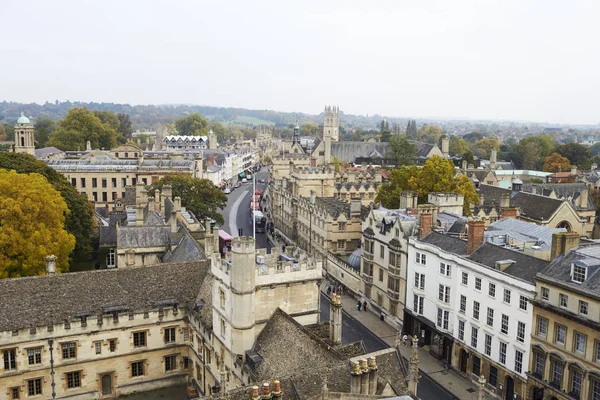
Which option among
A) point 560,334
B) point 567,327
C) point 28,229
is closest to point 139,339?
point 28,229

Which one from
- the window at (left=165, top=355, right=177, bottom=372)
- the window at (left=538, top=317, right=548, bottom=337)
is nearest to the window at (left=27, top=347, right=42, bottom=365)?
the window at (left=165, top=355, right=177, bottom=372)

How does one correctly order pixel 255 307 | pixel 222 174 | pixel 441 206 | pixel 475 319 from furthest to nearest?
pixel 222 174, pixel 441 206, pixel 475 319, pixel 255 307

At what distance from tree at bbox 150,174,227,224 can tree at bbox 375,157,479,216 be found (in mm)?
23820

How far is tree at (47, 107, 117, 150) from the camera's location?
154m

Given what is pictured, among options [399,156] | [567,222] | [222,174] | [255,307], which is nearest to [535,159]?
[399,156]

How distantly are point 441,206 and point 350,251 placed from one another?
43.9ft

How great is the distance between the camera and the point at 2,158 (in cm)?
7325

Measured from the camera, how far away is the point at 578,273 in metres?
35.7

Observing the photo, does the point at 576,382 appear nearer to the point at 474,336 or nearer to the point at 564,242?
the point at 564,242

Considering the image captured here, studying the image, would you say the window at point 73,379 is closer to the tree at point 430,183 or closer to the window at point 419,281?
the window at point 419,281

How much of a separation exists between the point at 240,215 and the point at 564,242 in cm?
7565

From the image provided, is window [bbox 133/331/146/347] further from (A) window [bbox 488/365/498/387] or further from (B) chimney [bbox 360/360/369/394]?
(A) window [bbox 488/365/498/387]

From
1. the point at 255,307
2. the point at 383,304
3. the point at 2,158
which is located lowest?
the point at 383,304

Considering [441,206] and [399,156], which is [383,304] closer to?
[441,206]
